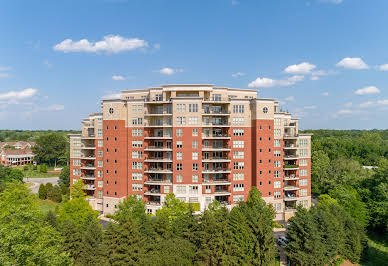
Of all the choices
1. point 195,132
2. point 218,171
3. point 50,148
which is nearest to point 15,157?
point 50,148

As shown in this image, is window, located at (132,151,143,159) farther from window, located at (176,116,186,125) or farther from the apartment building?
window, located at (176,116,186,125)

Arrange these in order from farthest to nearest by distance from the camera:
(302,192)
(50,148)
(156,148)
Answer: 1. (50,148)
2. (302,192)
3. (156,148)

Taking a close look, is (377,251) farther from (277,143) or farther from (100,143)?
(100,143)

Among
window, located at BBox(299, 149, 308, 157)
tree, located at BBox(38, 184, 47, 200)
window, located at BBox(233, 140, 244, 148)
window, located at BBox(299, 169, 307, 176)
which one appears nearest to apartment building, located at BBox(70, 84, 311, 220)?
window, located at BBox(233, 140, 244, 148)

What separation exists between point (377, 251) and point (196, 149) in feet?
130

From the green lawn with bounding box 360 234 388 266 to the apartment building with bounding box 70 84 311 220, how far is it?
1531 cm

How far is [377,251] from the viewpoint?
151 ft

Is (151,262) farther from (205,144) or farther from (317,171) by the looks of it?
(317,171)

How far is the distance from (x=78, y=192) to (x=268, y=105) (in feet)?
148

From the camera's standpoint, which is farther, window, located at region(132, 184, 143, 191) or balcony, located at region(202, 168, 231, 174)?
window, located at region(132, 184, 143, 191)

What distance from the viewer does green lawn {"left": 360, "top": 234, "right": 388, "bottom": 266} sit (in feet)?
140

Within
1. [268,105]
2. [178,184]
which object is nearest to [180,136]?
[178,184]

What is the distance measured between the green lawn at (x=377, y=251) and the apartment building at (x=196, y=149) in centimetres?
1531

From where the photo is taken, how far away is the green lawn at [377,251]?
4263 centimetres
